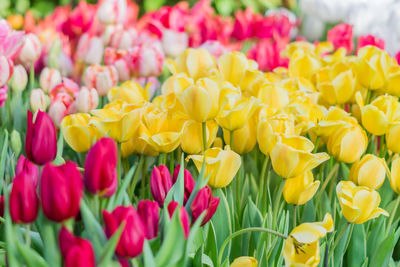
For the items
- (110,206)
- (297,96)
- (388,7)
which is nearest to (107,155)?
(110,206)

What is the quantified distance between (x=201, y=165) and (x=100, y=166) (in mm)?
261

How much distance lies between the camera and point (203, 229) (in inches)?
29.5

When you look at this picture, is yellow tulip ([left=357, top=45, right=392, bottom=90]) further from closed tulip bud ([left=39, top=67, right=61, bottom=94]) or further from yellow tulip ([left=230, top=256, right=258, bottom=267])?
closed tulip bud ([left=39, top=67, right=61, bottom=94])

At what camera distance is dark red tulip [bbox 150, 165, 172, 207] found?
2.13 ft

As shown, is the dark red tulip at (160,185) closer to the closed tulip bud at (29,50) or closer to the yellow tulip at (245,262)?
the yellow tulip at (245,262)

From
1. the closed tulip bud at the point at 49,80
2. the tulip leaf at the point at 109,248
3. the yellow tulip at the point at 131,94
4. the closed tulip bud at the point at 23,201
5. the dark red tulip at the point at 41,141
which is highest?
the dark red tulip at the point at 41,141

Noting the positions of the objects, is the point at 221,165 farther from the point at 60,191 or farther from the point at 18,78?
the point at 18,78

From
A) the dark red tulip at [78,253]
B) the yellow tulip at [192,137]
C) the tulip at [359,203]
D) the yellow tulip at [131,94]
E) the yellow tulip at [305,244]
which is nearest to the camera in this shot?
the dark red tulip at [78,253]

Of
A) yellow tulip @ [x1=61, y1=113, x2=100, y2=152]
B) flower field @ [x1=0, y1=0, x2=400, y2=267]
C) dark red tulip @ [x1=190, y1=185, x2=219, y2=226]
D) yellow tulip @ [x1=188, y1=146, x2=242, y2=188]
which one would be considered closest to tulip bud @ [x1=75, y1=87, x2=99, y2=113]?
flower field @ [x1=0, y1=0, x2=400, y2=267]

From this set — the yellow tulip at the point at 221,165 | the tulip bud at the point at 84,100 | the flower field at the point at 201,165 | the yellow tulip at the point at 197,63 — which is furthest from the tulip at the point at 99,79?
the yellow tulip at the point at 221,165

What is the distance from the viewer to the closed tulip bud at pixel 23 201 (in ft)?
1.68

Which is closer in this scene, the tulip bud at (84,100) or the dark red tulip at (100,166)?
the dark red tulip at (100,166)

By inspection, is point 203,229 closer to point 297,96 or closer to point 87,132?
point 87,132

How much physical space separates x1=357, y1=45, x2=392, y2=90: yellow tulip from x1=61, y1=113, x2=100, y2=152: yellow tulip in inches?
23.3
